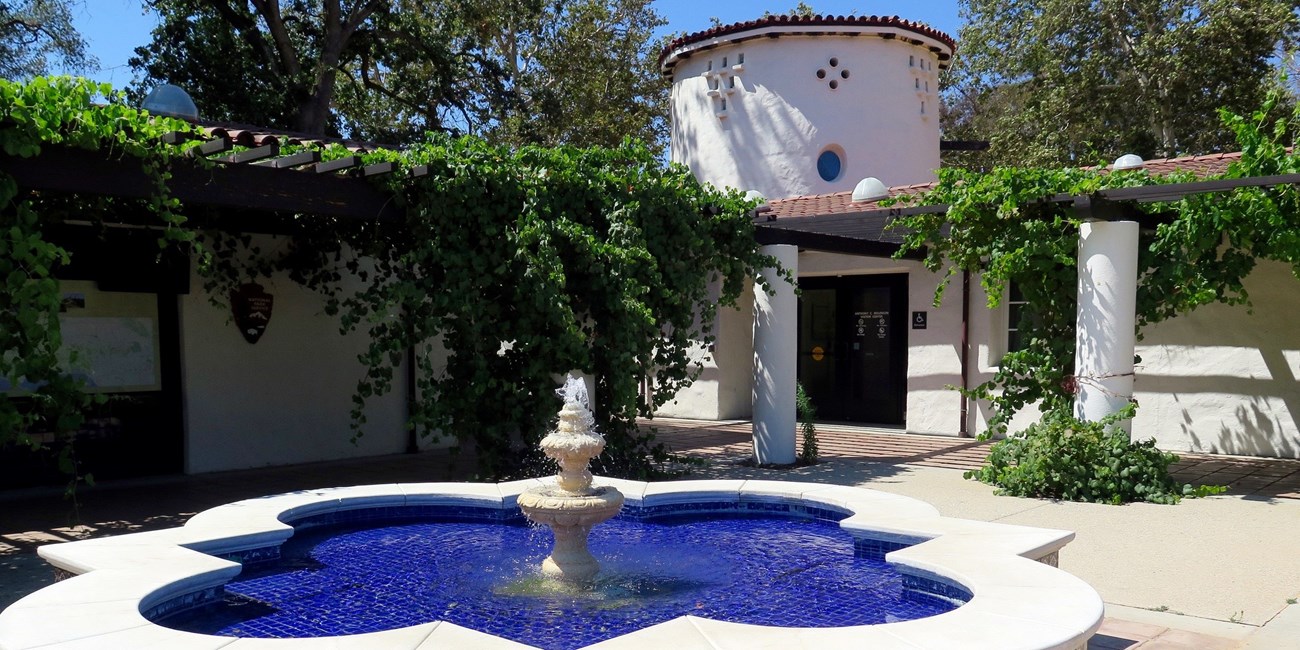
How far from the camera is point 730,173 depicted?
1781cm

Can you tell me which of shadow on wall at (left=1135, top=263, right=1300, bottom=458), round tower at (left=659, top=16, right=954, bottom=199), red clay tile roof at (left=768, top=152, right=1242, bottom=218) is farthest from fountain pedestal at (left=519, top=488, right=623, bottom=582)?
round tower at (left=659, top=16, right=954, bottom=199)

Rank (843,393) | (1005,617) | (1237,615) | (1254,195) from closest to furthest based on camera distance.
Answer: (1005,617) → (1237,615) → (1254,195) → (843,393)

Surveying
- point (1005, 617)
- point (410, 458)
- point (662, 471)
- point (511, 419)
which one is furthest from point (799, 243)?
point (1005, 617)

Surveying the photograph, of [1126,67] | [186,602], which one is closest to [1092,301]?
[186,602]

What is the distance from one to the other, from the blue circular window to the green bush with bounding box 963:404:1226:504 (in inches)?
376

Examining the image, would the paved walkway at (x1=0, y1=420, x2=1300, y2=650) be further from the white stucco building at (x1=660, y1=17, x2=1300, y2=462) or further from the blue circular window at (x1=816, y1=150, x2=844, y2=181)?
the blue circular window at (x1=816, y1=150, x2=844, y2=181)

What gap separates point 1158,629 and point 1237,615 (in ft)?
1.78

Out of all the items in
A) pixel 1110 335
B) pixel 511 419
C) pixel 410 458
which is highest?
pixel 1110 335

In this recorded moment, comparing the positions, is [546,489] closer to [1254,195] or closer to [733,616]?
[733,616]

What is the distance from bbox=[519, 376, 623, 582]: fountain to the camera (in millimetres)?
4922

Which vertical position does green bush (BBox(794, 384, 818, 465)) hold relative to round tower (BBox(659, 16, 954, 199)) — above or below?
below

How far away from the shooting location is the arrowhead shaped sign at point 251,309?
33.1ft

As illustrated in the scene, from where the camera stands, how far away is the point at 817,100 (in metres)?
17.0

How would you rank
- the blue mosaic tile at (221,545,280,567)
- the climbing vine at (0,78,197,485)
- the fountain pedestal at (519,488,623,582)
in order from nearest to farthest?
the fountain pedestal at (519,488,623,582) → the blue mosaic tile at (221,545,280,567) → the climbing vine at (0,78,197,485)
